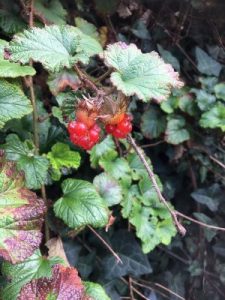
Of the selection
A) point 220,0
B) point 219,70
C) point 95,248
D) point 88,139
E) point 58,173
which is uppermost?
point 220,0

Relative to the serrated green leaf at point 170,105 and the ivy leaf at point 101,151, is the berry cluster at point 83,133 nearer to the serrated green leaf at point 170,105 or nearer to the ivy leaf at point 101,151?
the ivy leaf at point 101,151

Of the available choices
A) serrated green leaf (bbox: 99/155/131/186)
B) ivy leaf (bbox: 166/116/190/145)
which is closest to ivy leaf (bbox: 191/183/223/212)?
ivy leaf (bbox: 166/116/190/145)

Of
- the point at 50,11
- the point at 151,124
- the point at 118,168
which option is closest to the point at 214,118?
the point at 151,124

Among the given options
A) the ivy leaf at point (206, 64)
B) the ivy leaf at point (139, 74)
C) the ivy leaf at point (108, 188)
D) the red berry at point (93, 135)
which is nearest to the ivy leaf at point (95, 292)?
the ivy leaf at point (108, 188)

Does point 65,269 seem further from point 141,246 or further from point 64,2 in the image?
point 64,2

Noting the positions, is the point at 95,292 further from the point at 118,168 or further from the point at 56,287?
the point at 118,168

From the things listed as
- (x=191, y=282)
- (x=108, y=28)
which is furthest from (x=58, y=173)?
(x=191, y=282)

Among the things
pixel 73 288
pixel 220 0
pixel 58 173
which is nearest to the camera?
pixel 73 288
